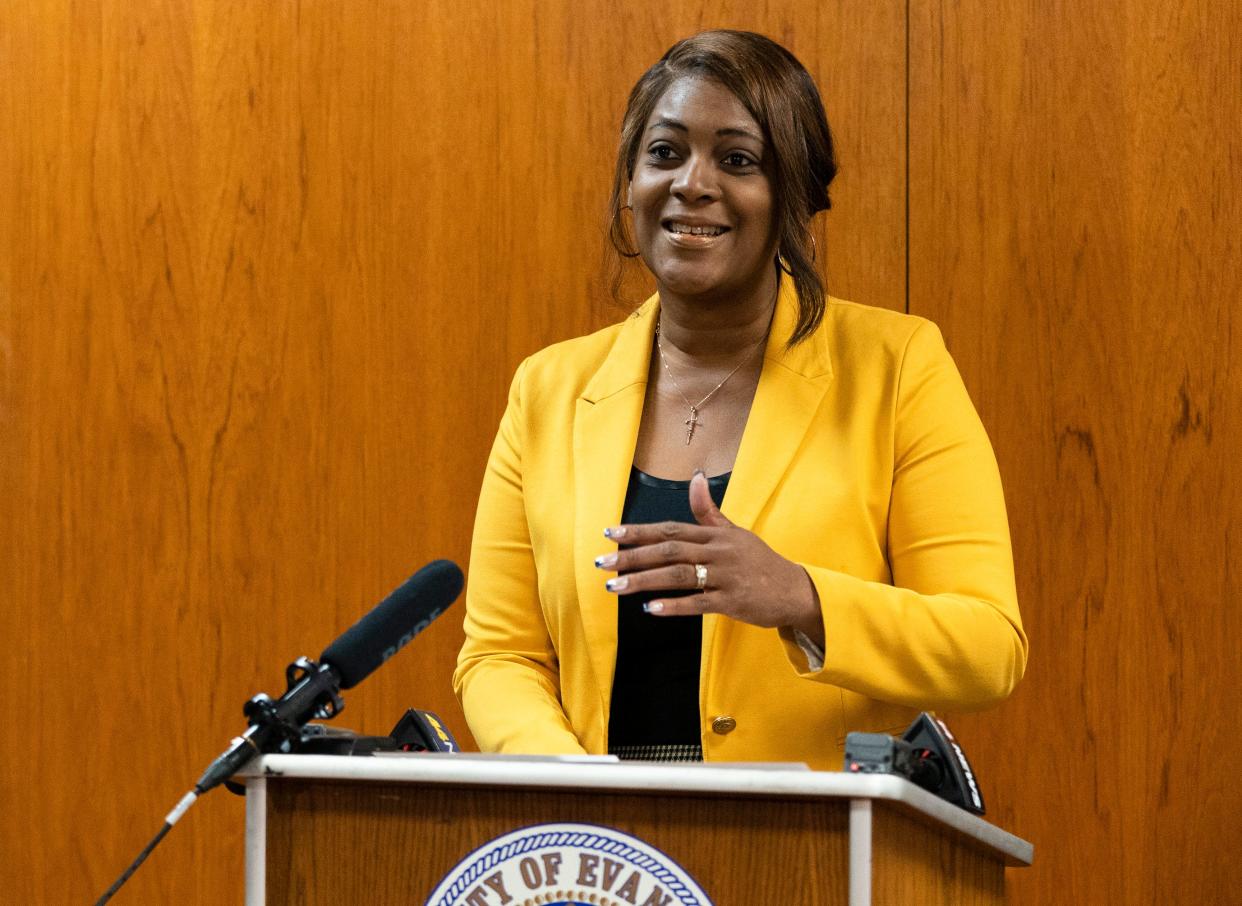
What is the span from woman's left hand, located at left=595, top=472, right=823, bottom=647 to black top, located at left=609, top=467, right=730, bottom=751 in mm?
438

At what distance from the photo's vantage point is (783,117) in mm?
2193

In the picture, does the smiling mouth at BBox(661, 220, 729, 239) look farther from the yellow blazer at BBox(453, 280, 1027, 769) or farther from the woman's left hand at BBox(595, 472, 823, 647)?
the woman's left hand at BBox(595, 472, 823, 647)

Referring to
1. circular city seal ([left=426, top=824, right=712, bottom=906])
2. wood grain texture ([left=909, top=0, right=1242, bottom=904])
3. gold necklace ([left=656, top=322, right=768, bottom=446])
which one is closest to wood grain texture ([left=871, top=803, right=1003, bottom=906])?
circular city seal ([left=426, top=824, right=712, bottom=906])

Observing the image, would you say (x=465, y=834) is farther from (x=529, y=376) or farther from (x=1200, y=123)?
(x=1200, y=123)

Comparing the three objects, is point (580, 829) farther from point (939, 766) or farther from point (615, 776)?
point (939, 766)

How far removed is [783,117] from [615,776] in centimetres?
114

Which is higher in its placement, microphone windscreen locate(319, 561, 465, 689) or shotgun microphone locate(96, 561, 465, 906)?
microphone windscreen locate(319, 561, 465, 689)

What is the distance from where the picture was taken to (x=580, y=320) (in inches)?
119

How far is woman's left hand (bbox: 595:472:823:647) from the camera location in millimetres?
1586

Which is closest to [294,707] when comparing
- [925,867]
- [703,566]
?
[703,566]

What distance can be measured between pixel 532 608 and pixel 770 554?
68 centimetres

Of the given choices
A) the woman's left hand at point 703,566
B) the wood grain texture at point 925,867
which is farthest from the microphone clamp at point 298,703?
the wood grain texture at point 925,867

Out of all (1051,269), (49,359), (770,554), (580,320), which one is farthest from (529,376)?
(49,359)

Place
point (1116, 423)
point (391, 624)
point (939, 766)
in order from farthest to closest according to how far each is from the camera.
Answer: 1. point (1116, 423)
2. point (939, 766)
3. point (391, 624)
